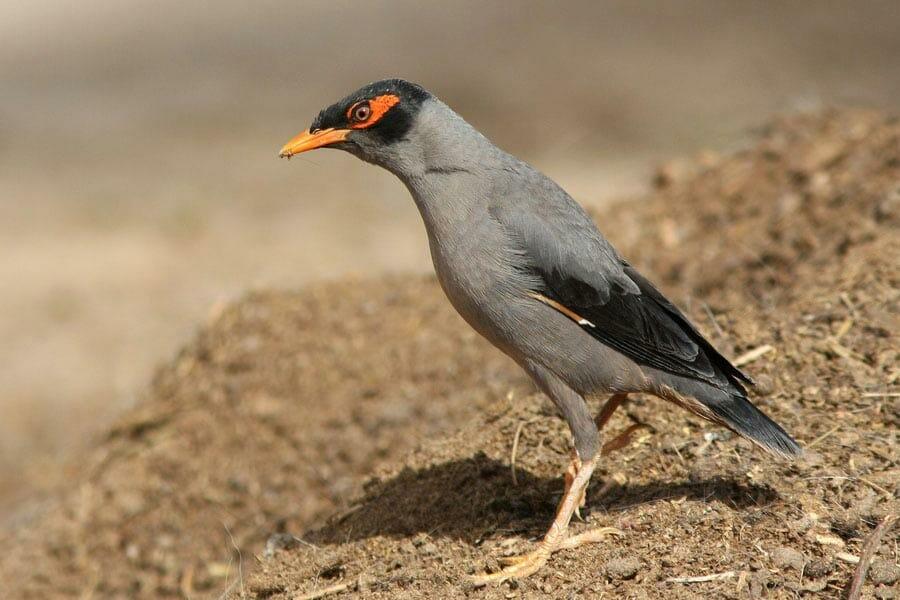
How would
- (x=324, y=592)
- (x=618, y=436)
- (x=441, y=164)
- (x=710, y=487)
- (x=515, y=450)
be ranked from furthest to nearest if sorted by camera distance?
(x=515, y=450), (x=618, y=436), (x=441, y=164), (x=710, y=487), (x=324, y=592)

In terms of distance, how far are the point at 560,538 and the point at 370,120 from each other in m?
2.10

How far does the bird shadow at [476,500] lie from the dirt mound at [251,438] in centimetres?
105

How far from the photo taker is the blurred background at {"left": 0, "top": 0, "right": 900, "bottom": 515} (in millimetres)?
10430

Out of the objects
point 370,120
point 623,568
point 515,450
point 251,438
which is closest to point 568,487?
point 623,568

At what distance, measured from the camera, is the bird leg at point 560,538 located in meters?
4.40

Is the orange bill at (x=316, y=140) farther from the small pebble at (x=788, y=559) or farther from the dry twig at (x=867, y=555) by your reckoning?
the dry twig at (x=867, y=555)

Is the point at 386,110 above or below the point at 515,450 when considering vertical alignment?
above

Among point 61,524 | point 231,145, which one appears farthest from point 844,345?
point 231,145

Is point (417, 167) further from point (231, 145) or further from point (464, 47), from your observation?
point (464, 47)

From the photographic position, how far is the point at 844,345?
18.0 feet

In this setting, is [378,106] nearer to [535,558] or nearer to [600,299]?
[600,299]

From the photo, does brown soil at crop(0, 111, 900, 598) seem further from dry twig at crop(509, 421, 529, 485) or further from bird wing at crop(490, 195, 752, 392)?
bird wing at crop(490, 195, 752, 392)

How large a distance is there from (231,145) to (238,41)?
346 cm

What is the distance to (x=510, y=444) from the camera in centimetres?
546
